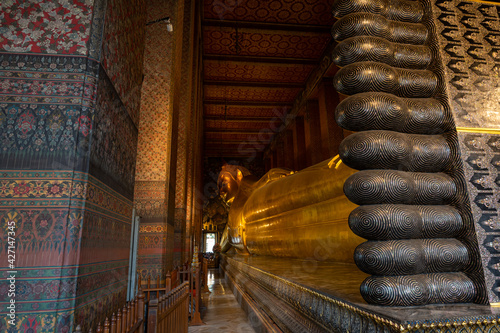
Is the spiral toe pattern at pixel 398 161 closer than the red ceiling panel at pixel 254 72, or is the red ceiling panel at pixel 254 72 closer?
the spiral toe pattern at pixel 398 161

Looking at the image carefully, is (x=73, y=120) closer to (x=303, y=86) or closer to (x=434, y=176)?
(x=434, y=176)

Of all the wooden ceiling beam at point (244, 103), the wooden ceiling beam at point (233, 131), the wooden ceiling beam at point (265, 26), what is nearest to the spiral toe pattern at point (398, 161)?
the wooden ceiling beam at point (265, 26)

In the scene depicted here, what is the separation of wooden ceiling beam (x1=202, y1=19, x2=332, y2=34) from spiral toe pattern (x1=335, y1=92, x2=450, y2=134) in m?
6.71

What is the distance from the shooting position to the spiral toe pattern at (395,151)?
127 centimetres

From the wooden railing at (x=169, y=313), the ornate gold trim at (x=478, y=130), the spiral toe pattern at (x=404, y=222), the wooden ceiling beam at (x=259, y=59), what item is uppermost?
the wooden ceiling beam at (x=259, y=59)

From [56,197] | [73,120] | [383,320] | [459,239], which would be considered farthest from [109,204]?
[459,239]

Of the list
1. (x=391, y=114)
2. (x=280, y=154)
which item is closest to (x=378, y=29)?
(x=391, y=114)

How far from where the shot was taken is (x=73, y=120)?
1188 mm

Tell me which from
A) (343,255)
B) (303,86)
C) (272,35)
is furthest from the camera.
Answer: (303,86)

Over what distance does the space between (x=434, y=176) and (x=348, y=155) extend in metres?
0.44

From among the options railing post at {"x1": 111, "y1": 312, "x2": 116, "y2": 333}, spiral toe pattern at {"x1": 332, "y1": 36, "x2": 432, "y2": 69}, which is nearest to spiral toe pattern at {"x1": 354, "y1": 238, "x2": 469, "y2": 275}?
spiral toe pattern at {"x1": 332, "y1": 36, "x2": 432, "y2": 69}

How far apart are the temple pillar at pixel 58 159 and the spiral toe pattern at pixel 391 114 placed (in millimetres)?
1155

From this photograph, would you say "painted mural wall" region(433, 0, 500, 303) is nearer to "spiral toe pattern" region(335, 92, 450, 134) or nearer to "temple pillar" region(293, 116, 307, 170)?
"spiral toe pattern" region(335, 92, 450, 134)

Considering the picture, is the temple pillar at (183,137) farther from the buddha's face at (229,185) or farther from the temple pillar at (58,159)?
the temple pillar at (58,159)
